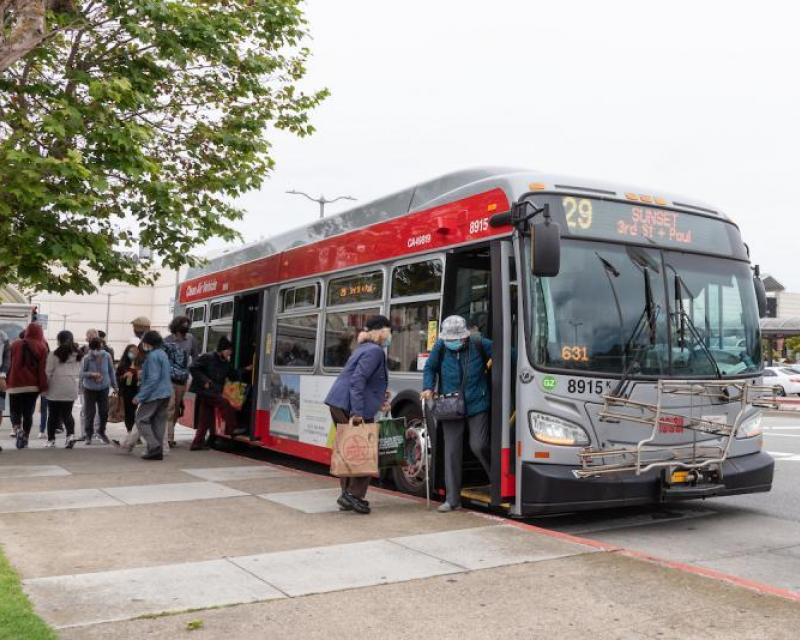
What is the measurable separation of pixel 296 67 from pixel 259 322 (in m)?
4.26

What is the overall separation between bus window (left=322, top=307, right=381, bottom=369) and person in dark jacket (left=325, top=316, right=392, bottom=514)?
1685 millimetres

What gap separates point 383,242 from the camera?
365 inches

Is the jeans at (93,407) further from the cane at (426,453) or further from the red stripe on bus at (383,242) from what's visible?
the cane at (426,453)

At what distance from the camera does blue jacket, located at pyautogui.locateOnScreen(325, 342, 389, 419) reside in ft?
24.6

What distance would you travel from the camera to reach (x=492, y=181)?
761 cm

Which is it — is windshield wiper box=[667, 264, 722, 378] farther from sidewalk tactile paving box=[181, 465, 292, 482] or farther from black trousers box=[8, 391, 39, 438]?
black trousers box=[8, 391, 39, 438]

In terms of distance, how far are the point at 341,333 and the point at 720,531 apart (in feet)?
15.1

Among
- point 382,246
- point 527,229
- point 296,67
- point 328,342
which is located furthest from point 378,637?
point 296,67

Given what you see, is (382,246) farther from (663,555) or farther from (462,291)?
(663,555)

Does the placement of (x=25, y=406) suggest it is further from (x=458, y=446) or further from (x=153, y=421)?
(x=458, y=446)

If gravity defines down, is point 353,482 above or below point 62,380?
below

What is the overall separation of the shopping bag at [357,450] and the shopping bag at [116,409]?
7.67m

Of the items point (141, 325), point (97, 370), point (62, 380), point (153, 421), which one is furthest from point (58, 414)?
point (153, 421)

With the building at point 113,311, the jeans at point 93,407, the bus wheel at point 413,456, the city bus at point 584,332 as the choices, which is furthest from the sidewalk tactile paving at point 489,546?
the building at point 113,311
